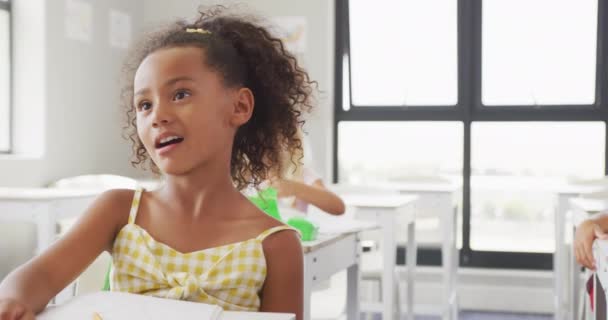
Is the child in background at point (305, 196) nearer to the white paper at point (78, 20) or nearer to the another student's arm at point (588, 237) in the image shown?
the another student's arm at point (588, 237)

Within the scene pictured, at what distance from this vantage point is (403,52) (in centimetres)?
539

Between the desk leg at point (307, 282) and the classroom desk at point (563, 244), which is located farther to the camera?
the classroom desk at point (563, 244)

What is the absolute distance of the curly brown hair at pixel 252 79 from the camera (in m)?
1.06

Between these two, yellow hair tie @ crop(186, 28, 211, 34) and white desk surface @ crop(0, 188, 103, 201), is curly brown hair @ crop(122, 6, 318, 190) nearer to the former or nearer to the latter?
yellow hair tie @ crop(186, 28, 211, 34)

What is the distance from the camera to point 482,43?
5.25m

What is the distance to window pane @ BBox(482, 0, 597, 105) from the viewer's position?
5.12 m

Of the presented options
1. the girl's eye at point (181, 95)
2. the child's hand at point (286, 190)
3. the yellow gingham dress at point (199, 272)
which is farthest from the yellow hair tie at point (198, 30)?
the child's hand at point (286, 190)

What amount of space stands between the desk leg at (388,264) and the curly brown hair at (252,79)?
7.13 ft

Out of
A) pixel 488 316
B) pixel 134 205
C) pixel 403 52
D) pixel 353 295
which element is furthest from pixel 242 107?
pixel 403 52

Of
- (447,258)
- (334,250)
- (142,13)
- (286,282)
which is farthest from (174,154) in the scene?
(142,13)

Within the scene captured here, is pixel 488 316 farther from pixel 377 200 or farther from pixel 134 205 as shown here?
pixel 134 205

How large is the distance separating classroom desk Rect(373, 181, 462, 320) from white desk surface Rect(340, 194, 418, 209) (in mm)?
458

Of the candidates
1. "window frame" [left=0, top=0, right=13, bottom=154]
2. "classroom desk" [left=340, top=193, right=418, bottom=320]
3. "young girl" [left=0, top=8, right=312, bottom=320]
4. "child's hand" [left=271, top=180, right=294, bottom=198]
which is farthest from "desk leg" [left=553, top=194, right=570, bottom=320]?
"young girl" [left=0, top=8, right=312, bottom=320]

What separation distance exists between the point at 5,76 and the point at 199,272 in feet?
12.5
